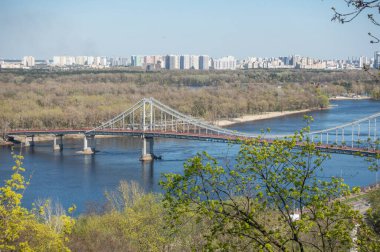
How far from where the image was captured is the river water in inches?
478

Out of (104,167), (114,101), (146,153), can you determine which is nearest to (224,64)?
(114,101)

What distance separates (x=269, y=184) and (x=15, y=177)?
1.02 metres

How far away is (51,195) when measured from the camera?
11.7 meters

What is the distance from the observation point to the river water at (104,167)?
12.1 meters

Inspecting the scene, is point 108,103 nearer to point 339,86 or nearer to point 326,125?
point 326,125

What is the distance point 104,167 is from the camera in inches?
615

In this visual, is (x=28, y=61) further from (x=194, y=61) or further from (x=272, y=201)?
(x=272, y=201)

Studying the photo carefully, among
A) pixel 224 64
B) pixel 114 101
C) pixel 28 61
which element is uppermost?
pixel 28 61

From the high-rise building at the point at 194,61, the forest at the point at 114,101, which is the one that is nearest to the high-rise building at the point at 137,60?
the high-rise building at the point at 194,61

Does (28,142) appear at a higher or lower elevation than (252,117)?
lower

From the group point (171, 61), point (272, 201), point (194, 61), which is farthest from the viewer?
point (194, 61)

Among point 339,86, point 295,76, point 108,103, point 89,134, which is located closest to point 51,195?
point 89,134

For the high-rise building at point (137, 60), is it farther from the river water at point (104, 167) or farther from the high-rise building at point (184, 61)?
the river water at point (104, 167)

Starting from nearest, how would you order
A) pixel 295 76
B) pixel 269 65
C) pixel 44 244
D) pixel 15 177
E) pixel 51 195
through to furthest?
pixel 15 177, pixel 44 244, pixel 51 195, pixel 295 76, pixel 269 65
